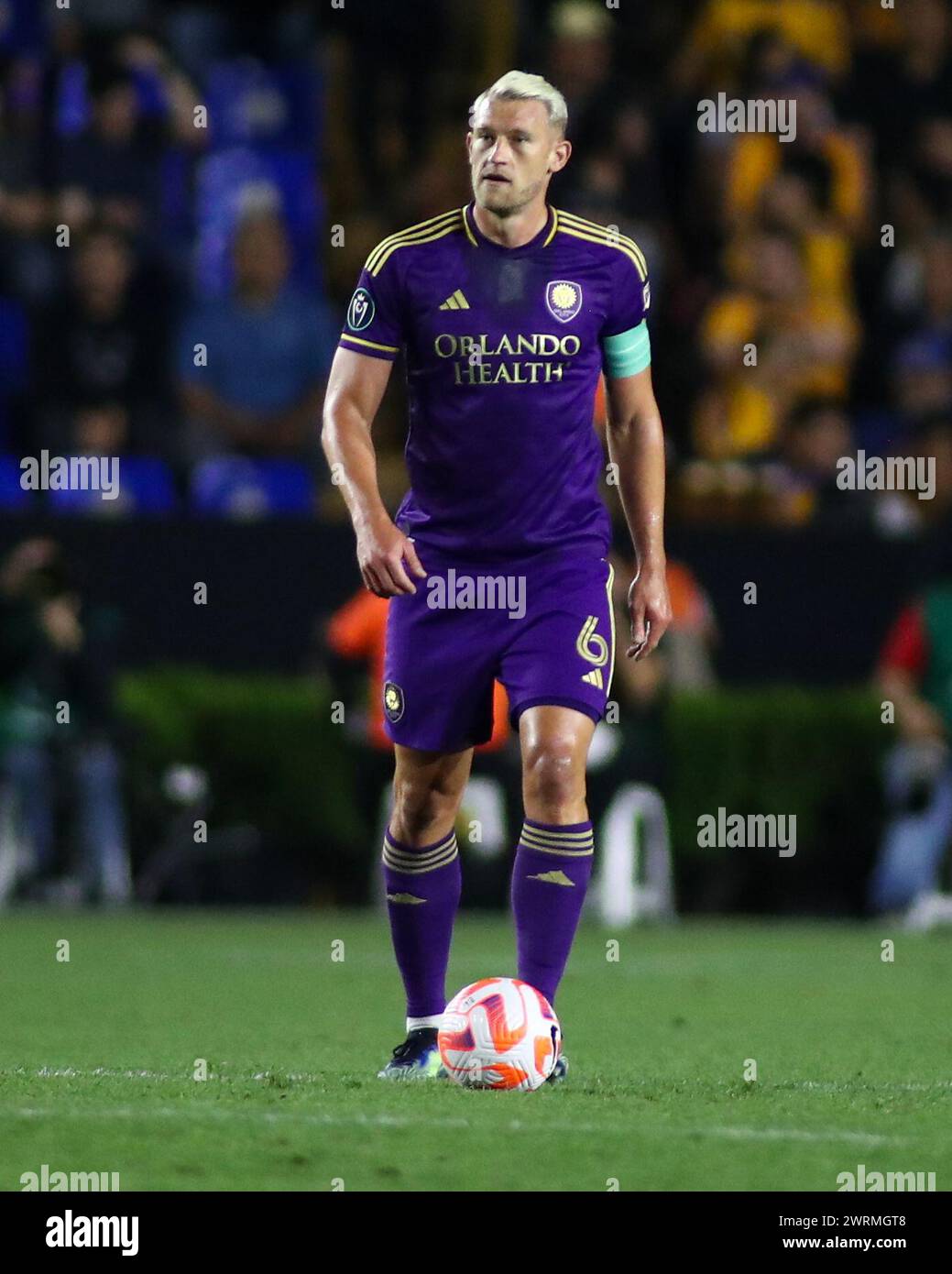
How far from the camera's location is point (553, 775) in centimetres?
650

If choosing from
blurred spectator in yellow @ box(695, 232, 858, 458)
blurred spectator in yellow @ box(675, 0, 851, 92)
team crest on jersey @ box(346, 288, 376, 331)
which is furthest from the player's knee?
blurred spectator in yellow @ box(675, 0, 851, 92)

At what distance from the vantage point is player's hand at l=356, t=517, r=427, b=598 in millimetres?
6500

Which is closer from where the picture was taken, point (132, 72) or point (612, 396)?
point (612, 396)

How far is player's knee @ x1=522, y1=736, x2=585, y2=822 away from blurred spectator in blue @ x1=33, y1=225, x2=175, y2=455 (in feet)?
26.3

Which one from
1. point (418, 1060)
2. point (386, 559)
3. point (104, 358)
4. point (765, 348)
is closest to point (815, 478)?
point (765, 348)

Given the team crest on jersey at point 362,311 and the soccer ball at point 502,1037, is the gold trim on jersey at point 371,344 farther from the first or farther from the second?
the soccer ball at point 502,1037

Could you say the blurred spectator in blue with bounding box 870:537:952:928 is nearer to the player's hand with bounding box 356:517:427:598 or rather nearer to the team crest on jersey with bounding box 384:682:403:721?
the team crest on jersey with bounding box 384:682:403:721

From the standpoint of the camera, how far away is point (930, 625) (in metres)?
13.4

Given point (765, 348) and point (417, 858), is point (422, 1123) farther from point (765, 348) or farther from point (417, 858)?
point (765, 348)

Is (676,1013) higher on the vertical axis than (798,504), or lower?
lower

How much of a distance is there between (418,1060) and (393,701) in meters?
0.89
